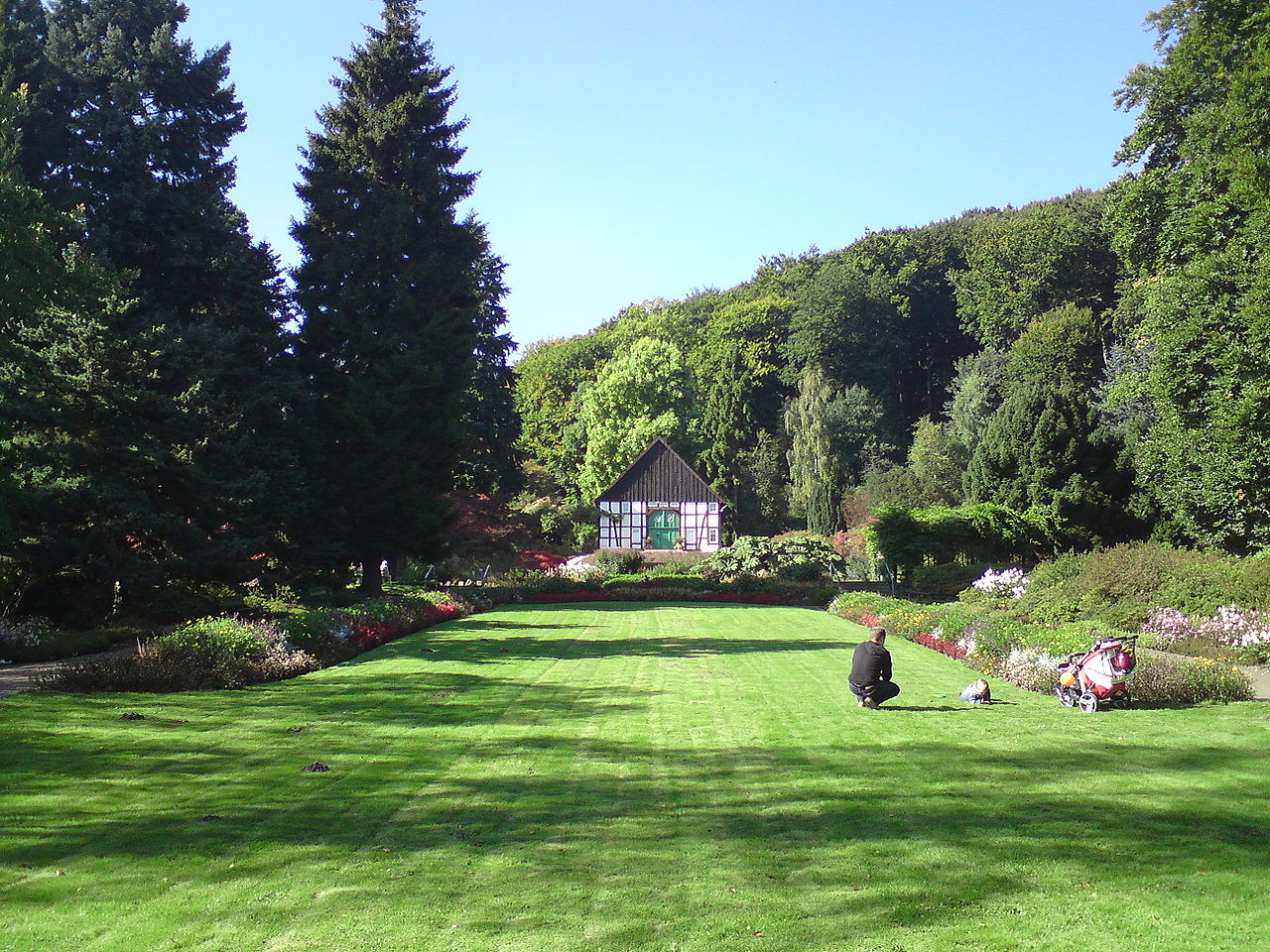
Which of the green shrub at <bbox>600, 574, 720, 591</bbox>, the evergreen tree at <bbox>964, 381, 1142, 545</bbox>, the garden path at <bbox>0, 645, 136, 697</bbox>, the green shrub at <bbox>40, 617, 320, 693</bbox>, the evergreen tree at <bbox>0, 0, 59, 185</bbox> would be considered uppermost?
the evergreen tree at <bbox>0, 0, 59, 185</bbox>

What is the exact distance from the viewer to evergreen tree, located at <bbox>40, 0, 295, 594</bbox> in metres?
21.3

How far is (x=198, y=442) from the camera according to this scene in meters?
21.7

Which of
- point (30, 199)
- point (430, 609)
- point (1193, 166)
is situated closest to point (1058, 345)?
point (1193, 166)

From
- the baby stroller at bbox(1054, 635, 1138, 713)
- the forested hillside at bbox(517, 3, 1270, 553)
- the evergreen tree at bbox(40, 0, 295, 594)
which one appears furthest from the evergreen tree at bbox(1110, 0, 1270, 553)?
the evergreen tree at bbox(40, 0, 295, 594)

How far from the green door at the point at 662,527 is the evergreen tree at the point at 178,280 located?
30402 mm

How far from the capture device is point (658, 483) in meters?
55.3

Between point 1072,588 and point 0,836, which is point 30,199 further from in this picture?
point 1072,588

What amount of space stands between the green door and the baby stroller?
141ft

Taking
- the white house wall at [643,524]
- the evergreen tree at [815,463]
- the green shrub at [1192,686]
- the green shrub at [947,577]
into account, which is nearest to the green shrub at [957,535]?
the green shrub at [947,577]

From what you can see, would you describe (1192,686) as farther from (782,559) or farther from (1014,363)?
(1014,363)

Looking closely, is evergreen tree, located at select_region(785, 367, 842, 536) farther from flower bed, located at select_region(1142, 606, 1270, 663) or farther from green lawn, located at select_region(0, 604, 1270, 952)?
Result: green lawn, located at select_region(0, 604, 1270, 952)

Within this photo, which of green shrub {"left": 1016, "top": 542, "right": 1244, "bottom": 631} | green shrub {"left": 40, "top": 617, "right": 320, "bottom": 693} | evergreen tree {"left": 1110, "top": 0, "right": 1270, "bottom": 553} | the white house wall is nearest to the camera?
green shrub {"left": 40, "top": 617, "right": 320, "bottom": 693}

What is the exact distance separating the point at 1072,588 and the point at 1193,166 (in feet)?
41.0

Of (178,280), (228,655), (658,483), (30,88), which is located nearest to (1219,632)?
(228,655)
